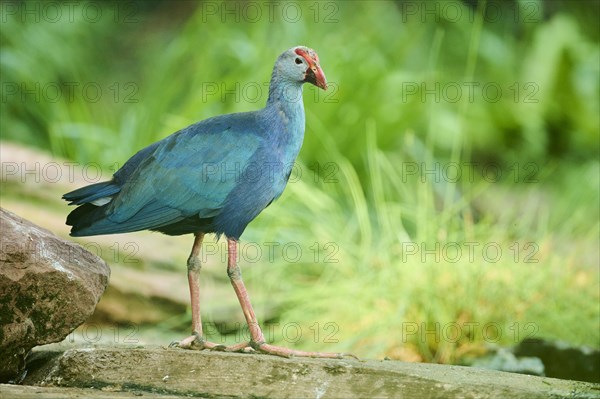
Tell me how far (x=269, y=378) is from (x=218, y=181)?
1.00 metres

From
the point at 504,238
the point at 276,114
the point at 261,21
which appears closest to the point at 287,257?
the point at 504,238

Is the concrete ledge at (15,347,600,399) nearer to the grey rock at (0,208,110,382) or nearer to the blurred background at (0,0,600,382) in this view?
the grey rock at (0,208,110,382)

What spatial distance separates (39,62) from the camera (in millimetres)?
10578

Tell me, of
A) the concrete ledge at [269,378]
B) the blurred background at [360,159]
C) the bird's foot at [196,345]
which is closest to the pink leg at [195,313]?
the bird's foot at [196,345]

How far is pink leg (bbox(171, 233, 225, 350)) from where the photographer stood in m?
4.38

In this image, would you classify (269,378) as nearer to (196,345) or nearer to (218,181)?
(196,345)

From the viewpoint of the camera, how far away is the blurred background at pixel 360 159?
6.41 metres

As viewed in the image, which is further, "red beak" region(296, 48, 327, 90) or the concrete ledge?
"red beak" region(296, 48, 327, 90)

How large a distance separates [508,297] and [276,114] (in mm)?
2705

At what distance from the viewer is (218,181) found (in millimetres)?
4355

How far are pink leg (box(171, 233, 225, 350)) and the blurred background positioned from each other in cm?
109

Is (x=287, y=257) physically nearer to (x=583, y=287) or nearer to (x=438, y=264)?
(x=438, y=264)

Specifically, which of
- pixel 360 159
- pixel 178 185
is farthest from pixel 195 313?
pixel 360 159

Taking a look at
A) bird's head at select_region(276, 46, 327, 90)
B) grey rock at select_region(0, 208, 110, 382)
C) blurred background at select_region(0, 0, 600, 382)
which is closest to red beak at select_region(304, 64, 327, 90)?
bird's head at select_region(276, 46, 327, 90)
